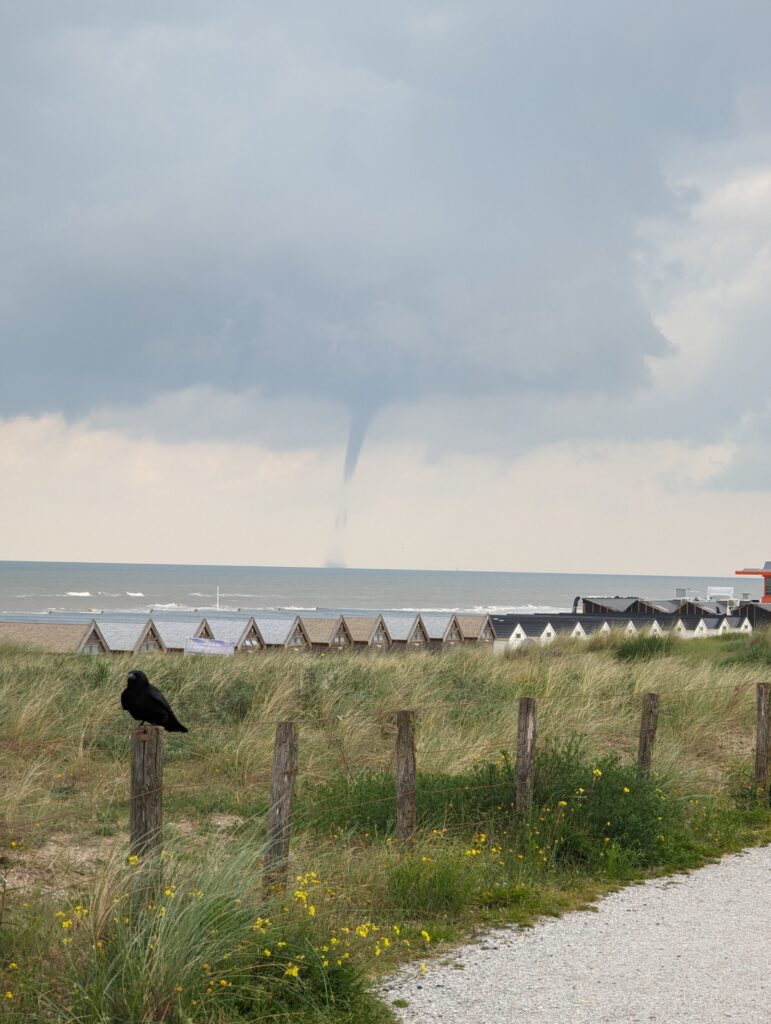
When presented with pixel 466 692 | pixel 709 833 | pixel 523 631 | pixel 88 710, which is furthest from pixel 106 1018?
pixel 523 631

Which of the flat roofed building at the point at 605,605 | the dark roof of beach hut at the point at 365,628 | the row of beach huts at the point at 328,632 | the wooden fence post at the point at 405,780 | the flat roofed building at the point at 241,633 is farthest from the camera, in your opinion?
the flat roofed building at the point at 605,605

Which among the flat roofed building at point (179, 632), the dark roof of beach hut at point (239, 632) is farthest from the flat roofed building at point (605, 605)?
the flat roofed building at point (179, 632)

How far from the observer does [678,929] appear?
680 centimetres

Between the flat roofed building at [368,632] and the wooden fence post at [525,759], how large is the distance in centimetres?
3148

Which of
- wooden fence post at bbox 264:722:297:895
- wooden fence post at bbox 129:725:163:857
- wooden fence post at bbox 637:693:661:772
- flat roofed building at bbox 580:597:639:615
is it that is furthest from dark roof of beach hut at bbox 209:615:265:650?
flat roofed building at bbox 580:597:639:615

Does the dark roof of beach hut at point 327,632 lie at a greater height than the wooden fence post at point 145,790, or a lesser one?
lesser

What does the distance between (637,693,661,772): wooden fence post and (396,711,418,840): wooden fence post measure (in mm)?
3296

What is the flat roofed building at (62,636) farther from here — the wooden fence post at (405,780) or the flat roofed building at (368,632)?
the wooden fence post at (405,780)

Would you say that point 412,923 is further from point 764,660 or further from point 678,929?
point 764,660

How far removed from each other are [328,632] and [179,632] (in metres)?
7.69

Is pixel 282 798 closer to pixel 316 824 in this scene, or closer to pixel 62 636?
pixel 316 824

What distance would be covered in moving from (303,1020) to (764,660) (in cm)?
2108

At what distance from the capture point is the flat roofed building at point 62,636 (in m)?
29.7

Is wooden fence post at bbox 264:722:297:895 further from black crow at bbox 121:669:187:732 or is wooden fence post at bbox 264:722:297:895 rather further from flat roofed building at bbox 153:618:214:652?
flat roofed building at bbox 153:618:214:652
